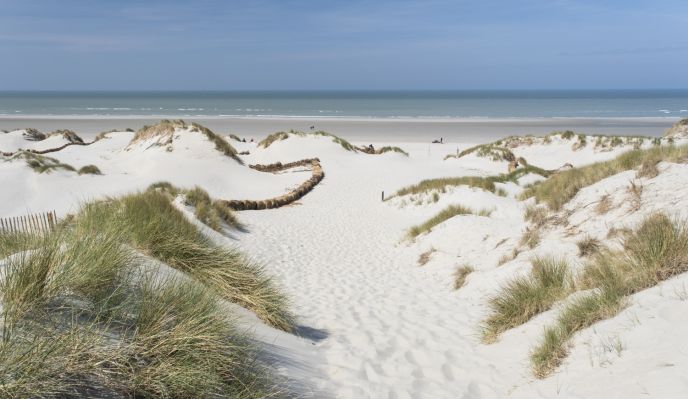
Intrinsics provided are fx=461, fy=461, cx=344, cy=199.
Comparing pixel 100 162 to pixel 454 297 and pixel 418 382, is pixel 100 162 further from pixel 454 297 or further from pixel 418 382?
pixel 418 382

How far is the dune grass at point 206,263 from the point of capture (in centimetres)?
551

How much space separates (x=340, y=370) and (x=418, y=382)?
2.49ft

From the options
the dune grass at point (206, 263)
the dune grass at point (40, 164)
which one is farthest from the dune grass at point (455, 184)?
the dune grass at point (40, 164)

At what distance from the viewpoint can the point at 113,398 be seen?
2.51 m

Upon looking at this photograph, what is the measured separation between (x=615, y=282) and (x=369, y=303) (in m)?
3.81

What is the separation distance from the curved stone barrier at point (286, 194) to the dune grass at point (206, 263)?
7.86m

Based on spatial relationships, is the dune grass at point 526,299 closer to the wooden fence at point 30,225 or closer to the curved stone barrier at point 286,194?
the wooden fence at point 30,225

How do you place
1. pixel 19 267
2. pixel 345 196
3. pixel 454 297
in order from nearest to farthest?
pixel 19 267 < pixel 454 297 < pixel 345 196

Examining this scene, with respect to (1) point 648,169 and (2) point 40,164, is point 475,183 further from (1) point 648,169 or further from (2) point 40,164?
(2) point 40,164

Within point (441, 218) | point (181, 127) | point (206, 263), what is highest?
point (181, 127)

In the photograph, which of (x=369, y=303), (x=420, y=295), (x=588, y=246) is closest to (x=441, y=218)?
(x=420, y=295)

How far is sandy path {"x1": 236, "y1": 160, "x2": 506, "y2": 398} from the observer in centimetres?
450

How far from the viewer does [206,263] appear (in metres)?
6.06

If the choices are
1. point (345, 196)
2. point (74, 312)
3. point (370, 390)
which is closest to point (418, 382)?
point (370, 390)
